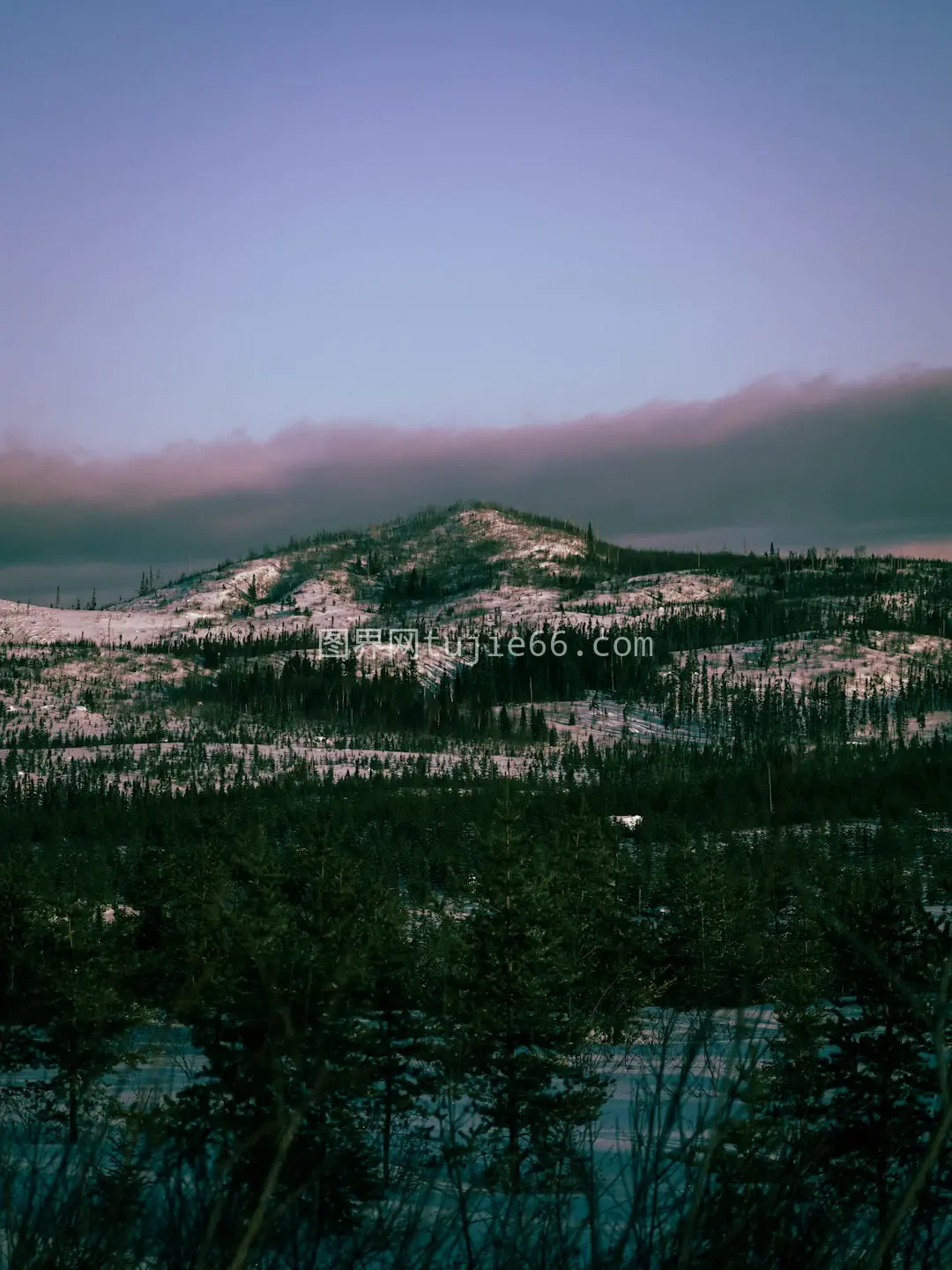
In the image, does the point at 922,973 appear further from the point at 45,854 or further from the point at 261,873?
the point at 45,854

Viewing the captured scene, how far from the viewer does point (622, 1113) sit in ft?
117

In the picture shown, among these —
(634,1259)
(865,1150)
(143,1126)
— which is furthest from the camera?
(865,1150)

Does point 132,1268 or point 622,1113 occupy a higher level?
point 132,1268

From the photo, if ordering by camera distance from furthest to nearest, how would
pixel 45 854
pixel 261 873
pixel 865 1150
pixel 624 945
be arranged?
1. pixel 45 854
2. pixel 624 945
3. pixel 261 873
4. pixel 865 1150

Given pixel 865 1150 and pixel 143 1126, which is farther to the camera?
pixel 865 1150

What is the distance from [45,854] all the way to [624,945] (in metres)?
88.2

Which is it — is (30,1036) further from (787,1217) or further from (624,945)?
(787,1217)

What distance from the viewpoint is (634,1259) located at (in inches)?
201

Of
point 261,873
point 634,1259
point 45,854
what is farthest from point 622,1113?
point 45,854

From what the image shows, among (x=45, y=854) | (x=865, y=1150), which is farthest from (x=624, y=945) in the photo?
(x=45, y=854)

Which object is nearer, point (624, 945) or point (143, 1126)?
point (143, 1126)

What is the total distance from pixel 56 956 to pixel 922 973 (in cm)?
2555

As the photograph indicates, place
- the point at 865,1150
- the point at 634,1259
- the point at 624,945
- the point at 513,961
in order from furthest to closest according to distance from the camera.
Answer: the point at 624,945 < the point at 513,961 < the point at 865,1150 < the point at 634,1259

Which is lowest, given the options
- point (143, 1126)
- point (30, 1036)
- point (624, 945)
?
point (624, 945)
